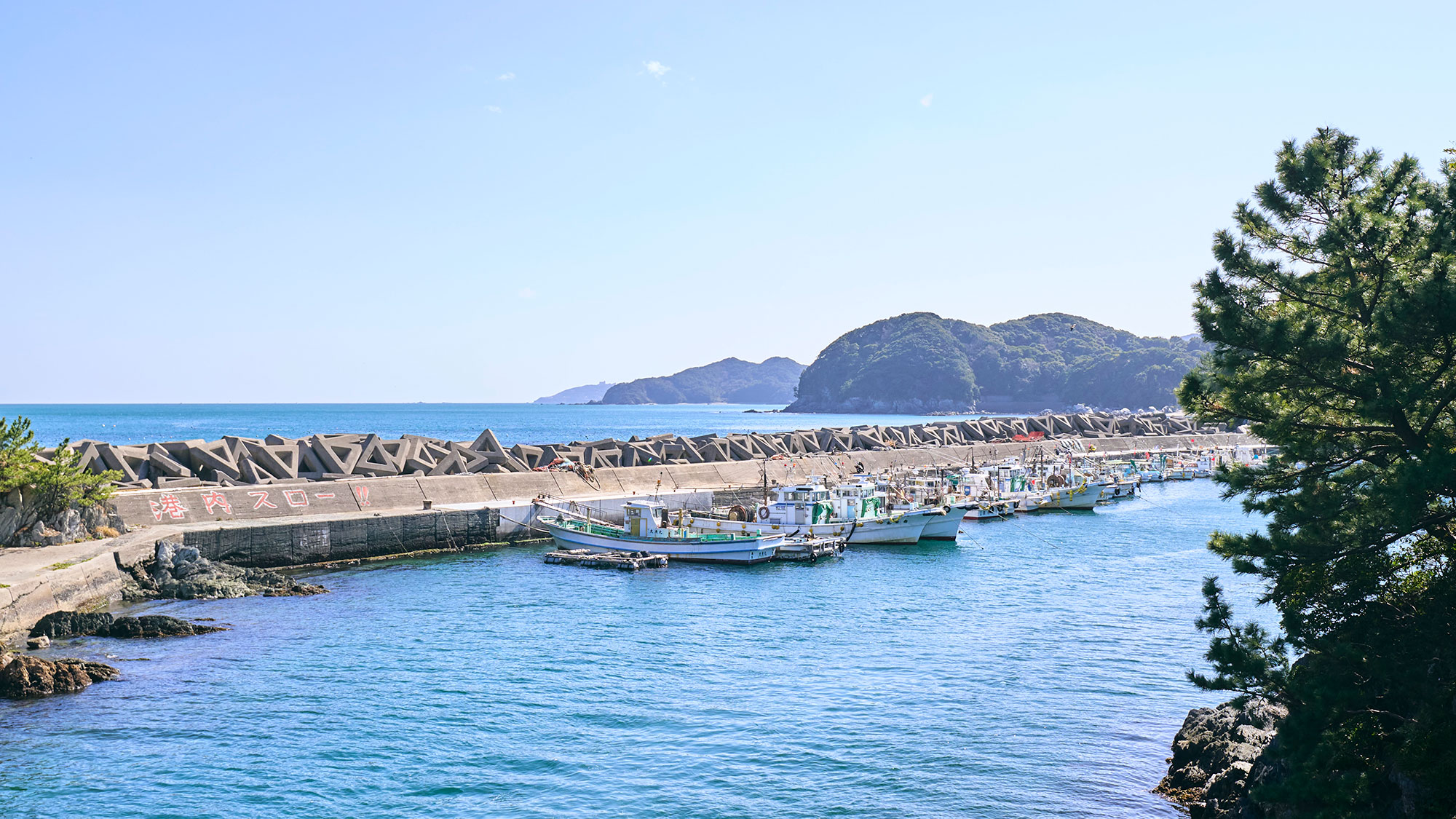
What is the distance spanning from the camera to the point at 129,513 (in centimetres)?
3128

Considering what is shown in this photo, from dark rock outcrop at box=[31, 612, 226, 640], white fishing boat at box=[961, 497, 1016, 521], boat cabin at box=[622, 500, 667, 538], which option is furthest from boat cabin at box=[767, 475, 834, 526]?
dark rock outcrop at box=[31, 612, 226, 640]

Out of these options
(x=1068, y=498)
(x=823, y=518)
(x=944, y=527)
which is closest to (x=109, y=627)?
(x=823, y=518)

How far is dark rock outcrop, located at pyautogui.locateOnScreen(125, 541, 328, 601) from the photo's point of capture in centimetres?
2712

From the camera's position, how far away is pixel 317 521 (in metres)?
33.8

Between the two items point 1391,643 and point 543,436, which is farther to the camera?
point 543,436

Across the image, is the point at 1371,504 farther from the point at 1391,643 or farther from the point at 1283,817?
the point at 1283,817

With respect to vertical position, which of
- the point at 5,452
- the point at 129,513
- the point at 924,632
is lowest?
the point at 924,632

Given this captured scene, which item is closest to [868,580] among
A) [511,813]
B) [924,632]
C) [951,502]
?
[924,632]

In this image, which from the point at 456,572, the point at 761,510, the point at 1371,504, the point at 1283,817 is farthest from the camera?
the point at 761,510

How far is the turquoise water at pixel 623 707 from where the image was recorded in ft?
46.2

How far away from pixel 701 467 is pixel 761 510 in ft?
37.2

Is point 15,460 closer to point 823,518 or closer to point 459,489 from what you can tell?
point 459,489

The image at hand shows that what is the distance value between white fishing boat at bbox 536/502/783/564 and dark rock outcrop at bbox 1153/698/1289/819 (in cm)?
2260

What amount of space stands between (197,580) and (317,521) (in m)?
6.28
